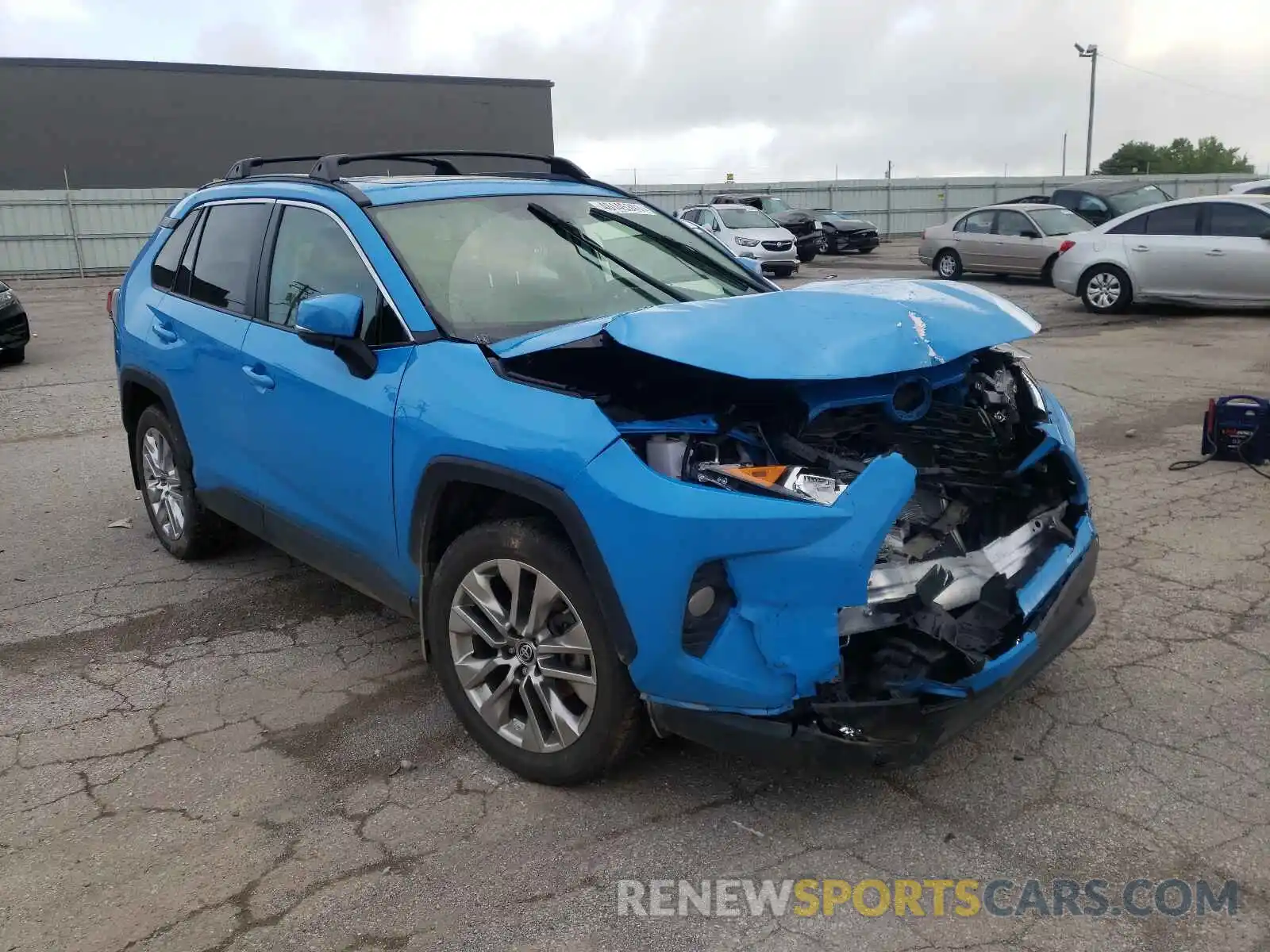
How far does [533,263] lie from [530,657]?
1567 mm

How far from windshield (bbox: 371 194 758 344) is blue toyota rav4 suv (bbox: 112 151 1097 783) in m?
0.01

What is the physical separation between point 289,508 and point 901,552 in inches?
94.3

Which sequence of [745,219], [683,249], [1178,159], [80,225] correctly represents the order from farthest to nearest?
[1178,159]
[80,225]
[745,219]
[683,249]

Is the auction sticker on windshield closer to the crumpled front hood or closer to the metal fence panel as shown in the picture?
the crumpled front hood

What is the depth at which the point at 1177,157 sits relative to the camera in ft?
277

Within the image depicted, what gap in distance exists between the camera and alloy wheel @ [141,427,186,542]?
5.21 meters

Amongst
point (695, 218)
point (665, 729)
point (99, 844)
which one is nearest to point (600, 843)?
point (665, 729)

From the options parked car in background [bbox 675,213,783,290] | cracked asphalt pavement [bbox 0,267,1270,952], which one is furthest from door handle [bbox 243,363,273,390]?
parked car in background [bbox 675,213,783,290]

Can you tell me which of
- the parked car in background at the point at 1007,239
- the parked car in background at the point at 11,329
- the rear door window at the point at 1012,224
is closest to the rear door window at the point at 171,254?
the parked car in background at the point at 11,329

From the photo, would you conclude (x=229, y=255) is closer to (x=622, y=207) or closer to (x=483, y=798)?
(x=622, y=207)

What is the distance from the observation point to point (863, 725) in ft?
8.75

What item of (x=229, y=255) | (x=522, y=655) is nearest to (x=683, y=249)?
(x=229, y=255)

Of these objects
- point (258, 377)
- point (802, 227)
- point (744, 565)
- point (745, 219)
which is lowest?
point (744, 565)

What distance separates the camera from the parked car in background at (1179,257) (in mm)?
12938
